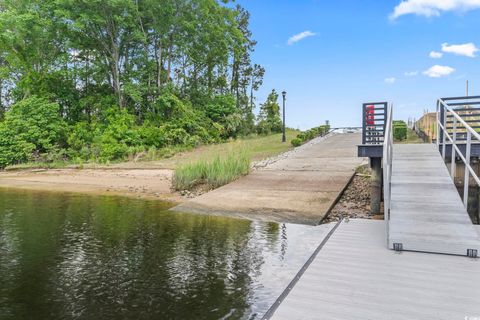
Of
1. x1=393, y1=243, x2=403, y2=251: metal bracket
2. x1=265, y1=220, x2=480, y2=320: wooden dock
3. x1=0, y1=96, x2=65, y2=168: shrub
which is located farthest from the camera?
x1=0, y1=96, x2=65, y2=168: shrub

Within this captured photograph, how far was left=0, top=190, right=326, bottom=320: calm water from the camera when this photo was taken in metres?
3.73

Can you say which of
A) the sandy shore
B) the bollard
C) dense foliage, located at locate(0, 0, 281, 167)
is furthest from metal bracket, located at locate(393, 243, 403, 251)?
dense foliage, located at locate(0, 0, 281, 167)

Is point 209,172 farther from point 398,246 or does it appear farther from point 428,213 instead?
point 398,246

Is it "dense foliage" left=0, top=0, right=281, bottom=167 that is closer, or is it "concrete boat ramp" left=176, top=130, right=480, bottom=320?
"concrete boat ramp" left=176, top=130, right=480, bottom=320

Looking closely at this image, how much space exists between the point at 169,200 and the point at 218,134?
16506 mm

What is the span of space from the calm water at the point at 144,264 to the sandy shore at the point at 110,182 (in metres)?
3.32

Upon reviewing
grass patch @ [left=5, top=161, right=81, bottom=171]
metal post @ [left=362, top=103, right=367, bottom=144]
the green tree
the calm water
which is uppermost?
the green tree

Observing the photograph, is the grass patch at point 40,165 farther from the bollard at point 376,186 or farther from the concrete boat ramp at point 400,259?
the bollard at point 376,186

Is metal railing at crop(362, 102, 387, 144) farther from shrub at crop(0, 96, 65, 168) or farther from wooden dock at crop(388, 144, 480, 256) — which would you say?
shrub at crop(0, 96, 65, 168)

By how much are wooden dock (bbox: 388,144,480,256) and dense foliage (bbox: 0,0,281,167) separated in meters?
18.2

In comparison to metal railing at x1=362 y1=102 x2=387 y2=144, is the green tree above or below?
above

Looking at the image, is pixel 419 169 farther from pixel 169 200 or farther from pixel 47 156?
pixel 47 156

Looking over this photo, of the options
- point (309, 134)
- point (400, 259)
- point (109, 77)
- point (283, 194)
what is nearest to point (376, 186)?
point (283, 194)

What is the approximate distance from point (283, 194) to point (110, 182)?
299 inches
